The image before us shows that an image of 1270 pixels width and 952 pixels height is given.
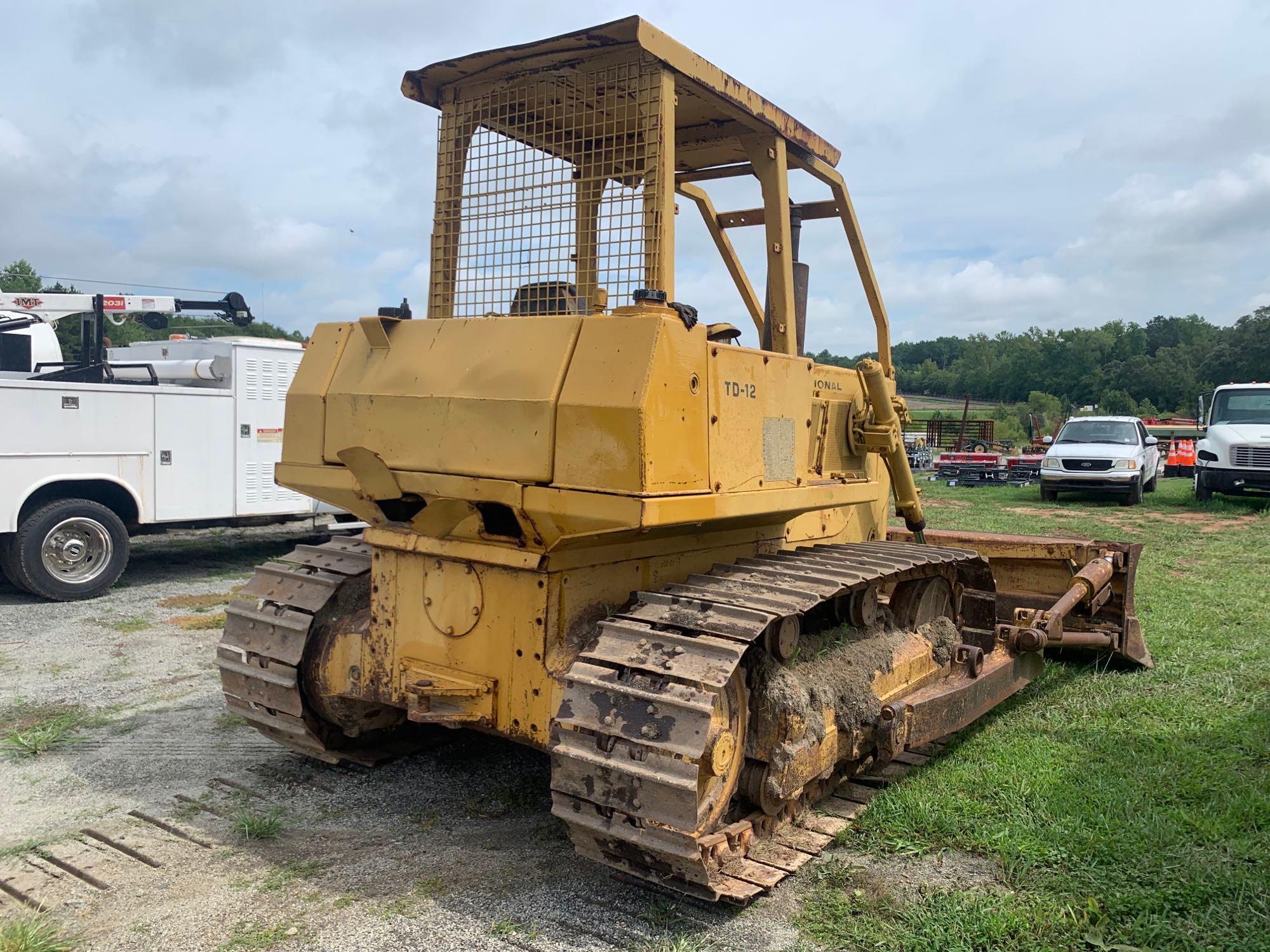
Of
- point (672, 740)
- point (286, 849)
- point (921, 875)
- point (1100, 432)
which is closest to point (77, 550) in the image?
point (286, 849)

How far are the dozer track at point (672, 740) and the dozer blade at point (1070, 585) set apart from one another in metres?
2.79

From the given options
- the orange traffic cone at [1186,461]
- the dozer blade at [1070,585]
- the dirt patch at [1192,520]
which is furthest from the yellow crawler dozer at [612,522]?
the orange traffic cone at [1186,461]

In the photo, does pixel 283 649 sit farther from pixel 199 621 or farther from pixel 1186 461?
pixel 1186 461

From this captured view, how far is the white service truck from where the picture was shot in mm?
9328

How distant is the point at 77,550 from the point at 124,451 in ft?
3.40

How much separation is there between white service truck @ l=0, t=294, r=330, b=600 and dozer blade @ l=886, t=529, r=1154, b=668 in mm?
6156

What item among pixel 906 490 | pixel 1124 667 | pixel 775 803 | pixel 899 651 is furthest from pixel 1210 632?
pixel 775 803

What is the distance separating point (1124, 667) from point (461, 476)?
5236mm

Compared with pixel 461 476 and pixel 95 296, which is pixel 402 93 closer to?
pixel 461 476

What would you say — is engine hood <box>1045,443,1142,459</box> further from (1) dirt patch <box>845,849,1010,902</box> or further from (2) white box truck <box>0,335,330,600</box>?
(1) dirt patch <box>845,849,1010,902</box>

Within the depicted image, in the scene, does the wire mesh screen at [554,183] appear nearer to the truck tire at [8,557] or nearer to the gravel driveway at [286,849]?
the gravel driveway at [286,849]

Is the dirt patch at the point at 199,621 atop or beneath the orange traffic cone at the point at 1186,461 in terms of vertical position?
beneath

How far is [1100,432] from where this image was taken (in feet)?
70.0

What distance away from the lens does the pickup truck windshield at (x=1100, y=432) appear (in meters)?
21.0
